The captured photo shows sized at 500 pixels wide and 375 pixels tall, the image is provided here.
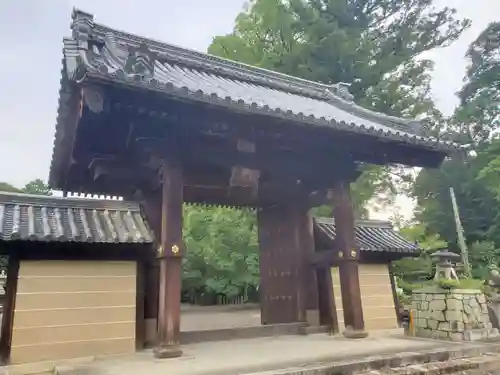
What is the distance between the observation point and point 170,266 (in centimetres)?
491

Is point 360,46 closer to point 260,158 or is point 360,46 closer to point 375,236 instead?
point 375,236

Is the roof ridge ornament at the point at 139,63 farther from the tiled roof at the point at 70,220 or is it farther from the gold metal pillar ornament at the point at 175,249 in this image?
the tiled roof at the point at 70,220

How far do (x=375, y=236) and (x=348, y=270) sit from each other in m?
2.12

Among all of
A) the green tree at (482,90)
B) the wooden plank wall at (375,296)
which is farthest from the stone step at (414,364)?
the green tree at (482,90)

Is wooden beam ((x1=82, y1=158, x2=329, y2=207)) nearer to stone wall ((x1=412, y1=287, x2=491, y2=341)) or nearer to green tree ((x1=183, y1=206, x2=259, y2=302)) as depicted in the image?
stone wall ((x1=412, y1=287, x2=491, y2=341))

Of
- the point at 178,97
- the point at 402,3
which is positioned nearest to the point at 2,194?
the point at 178,97

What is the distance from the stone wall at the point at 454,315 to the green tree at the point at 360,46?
6961 millimetres

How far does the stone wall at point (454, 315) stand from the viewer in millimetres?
6242

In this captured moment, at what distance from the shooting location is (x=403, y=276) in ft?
43.0

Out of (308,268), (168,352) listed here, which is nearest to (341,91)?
(308,268)

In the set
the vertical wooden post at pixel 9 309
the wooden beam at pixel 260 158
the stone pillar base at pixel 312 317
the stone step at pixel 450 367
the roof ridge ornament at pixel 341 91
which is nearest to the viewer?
the stone step at pixel 450 367

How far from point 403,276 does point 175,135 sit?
10.6 meters

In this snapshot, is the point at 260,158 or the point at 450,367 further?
the point at 260,158

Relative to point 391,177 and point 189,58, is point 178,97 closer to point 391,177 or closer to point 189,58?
point 189,58
